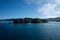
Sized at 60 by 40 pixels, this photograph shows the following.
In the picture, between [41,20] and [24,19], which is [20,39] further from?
[41,20]

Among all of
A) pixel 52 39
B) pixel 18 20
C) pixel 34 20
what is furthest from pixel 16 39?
pixel 34 20

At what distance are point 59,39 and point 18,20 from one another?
121284 millimetres

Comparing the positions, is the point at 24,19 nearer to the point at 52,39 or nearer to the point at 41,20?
the point at 41,20

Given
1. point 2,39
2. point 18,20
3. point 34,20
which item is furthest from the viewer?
point 34,20

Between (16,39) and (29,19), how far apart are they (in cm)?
13254

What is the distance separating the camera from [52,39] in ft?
79.0

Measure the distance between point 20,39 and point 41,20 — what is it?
138m

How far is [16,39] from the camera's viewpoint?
2409cm

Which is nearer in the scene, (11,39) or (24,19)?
(11,39)

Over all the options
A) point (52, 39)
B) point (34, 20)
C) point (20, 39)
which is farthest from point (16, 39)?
point (34, 20)

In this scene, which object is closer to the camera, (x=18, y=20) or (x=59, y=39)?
(x=59, y=39)

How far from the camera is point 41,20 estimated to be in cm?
16075

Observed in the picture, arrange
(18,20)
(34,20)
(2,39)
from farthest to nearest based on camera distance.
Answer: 1. (34,20)
2. (18,20)
3. (2,39)

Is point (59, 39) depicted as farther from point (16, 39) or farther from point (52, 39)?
point (16, 39)
